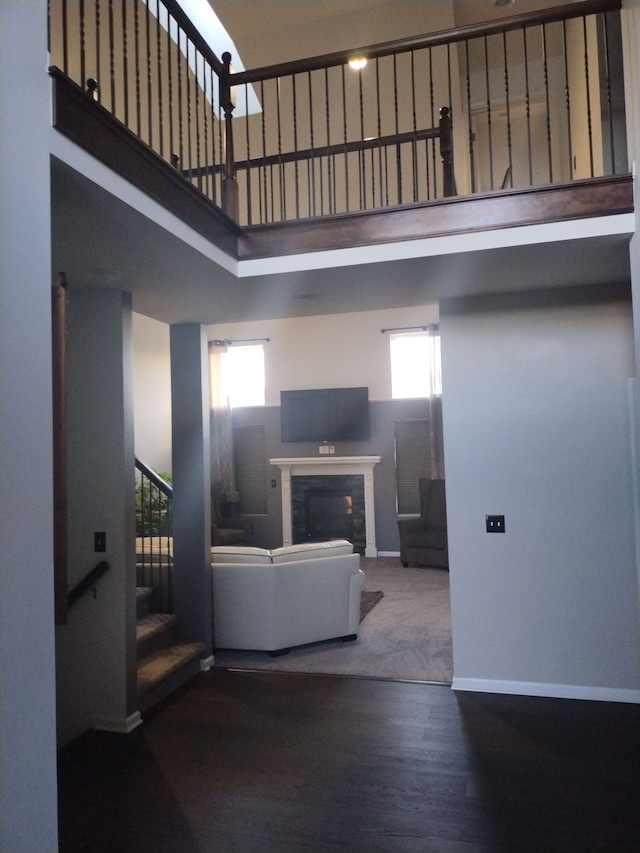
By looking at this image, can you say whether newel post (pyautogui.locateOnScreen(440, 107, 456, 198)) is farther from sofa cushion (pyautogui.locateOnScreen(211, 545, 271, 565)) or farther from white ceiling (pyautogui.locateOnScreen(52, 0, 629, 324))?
sofa cushion (pyautogui.locateOnScreen(211, 545, 271, 565))

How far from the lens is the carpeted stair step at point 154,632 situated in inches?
150

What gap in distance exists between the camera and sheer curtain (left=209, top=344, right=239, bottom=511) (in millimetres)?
8422

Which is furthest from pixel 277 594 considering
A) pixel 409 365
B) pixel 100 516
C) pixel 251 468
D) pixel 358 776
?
pixel 409 365

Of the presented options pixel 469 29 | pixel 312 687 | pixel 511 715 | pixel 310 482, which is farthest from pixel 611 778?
pixel 310 482

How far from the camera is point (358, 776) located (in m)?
2.71

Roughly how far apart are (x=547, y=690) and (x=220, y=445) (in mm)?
5837

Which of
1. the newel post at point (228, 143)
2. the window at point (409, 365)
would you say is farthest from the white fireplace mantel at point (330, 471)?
the newel post at point (228, 143)

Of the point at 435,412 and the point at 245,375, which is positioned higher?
the point at 245,375

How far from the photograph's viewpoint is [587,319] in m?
3.51

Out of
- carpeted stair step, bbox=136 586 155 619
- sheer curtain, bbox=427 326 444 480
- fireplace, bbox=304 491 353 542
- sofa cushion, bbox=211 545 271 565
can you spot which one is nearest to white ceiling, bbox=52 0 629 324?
sofa cushion, bbox=211 545 271 565

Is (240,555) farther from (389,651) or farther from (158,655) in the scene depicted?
(389,651)

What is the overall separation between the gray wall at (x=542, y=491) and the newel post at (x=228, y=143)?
1497 millimetres

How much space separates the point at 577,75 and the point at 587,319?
2562 millimetres

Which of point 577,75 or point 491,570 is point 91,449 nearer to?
point 491,570
